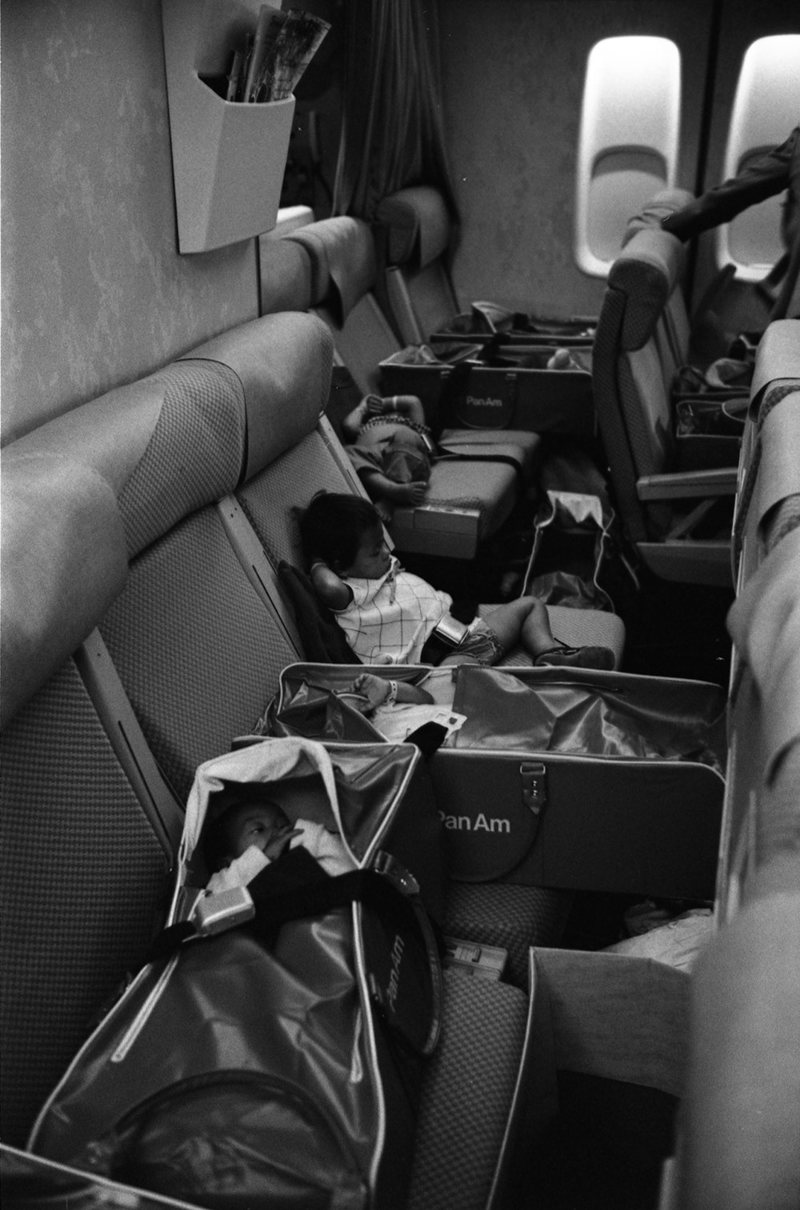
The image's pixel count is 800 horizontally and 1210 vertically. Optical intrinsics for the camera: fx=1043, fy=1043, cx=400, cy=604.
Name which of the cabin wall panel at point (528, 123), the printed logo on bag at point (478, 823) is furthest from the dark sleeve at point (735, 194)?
the printed logo on bag at point (478, 823)

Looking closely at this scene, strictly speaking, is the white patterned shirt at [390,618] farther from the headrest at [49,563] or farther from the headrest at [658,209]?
the headrest at [658,209]

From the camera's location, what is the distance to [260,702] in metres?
2.19

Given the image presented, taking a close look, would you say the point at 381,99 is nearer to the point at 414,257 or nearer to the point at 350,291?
the point at 414,257

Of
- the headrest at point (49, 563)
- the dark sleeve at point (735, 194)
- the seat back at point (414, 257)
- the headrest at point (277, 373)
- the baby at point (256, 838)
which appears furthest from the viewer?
the seat back at point (414, 257)

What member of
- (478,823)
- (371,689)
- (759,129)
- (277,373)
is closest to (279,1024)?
(478,823)

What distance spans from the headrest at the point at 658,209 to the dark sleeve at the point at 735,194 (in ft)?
0.45

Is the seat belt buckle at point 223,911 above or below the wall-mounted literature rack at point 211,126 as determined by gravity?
below

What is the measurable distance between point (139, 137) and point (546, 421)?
95.3 inches

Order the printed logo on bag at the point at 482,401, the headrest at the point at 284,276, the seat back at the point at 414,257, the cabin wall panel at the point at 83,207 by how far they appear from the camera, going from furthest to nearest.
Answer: the seat back at the point at 414,257
the printed logo on bag at the point at 482,401
the headrest at the point at 284,276
the cabin wall panel at the point at 83,207

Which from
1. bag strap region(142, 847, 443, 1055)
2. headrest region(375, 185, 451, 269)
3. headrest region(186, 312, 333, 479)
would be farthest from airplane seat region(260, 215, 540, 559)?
bag strap region(142, 847, 443, 1055)

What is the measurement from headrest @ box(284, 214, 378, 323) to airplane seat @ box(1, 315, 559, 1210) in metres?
1.88

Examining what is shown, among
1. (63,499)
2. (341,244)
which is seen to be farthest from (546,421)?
(63,499)

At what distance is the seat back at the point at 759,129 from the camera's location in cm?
522

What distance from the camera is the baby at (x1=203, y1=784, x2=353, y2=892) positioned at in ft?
5.21
